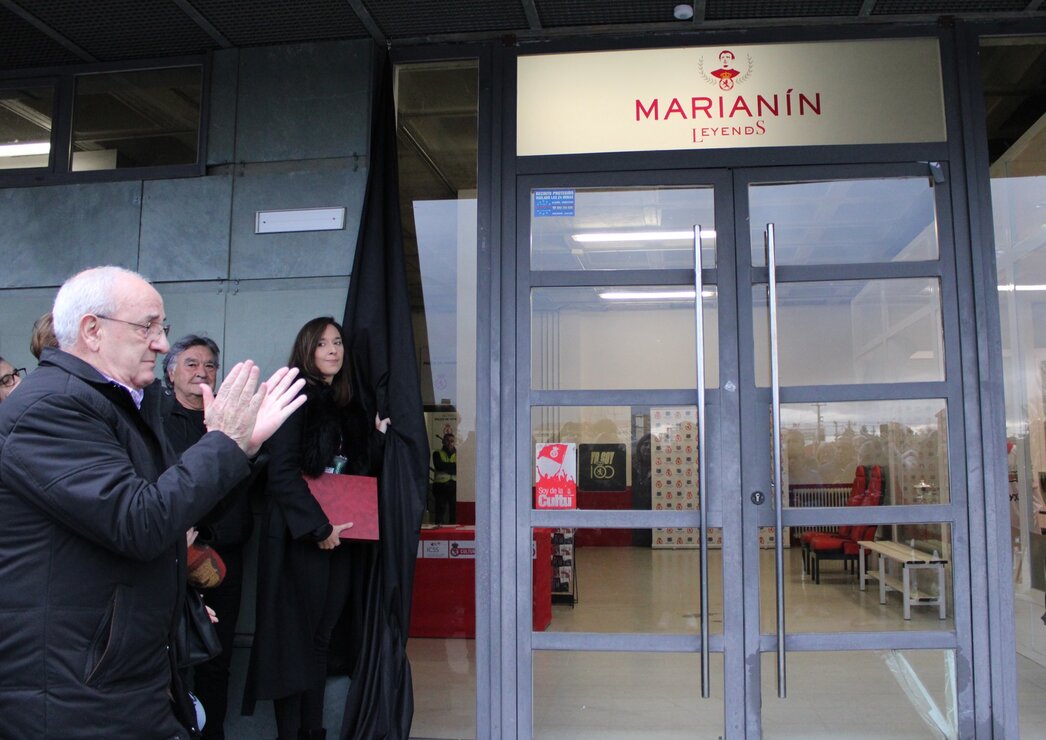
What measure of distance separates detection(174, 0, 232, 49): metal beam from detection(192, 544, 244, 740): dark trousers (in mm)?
2131

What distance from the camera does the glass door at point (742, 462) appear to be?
335 cm

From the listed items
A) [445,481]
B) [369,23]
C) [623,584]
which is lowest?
[623,584]

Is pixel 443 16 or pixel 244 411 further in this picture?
pixel 443 16

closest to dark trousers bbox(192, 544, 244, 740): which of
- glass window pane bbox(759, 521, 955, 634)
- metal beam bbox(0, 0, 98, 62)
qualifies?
glass window pane bbox(759, 521, 955, 634)

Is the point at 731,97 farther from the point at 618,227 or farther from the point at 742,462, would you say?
the point at 742,462

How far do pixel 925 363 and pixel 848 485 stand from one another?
0.56 metres

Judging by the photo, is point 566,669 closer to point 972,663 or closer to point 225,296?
point 972,663

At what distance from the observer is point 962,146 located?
3492 mm

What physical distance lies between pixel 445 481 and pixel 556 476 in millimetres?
553

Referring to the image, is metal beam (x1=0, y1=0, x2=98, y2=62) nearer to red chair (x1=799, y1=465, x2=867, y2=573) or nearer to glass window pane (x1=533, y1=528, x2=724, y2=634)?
glass window pane (x1=533, y1=528, x2=724, y2=634)

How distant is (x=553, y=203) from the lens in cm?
363

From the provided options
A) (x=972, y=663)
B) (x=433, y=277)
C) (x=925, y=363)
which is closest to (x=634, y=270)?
(x=433, y=277)

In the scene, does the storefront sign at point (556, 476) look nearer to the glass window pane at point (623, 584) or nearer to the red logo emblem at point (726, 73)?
the glass window pane at point (623, 584)

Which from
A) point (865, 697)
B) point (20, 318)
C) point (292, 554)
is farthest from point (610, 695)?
point (20, 318)
